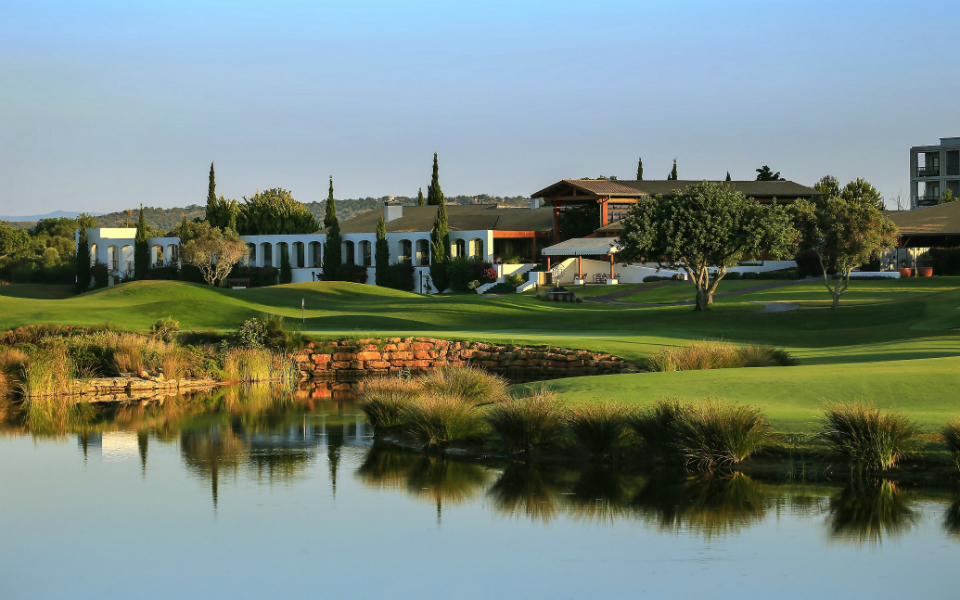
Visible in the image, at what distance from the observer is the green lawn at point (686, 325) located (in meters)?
16.9

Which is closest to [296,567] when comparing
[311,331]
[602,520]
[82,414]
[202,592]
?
[202,592]

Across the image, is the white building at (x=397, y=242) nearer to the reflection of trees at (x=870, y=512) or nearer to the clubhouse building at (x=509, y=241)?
the clubhouse building at (x=509, y=241)

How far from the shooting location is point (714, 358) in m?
22.5

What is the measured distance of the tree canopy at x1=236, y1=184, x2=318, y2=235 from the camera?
287ft

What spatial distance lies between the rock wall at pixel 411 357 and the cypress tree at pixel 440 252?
136ft

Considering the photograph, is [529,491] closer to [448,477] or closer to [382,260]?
[448,477]

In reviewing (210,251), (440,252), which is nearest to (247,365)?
(440,252)

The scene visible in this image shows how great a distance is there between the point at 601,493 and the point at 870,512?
320cm

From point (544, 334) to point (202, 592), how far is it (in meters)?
22.4

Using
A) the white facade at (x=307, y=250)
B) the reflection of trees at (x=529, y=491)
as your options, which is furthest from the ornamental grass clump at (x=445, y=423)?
the white facade at (x=307, y=250)

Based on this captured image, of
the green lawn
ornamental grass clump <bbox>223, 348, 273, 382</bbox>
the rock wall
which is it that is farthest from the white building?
ornamental grass clump <bbox>223, 348, 273, 382</bbox>

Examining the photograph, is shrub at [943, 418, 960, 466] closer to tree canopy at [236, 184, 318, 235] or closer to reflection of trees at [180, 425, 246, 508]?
reflection of trees at [180, 425, 246, 508]

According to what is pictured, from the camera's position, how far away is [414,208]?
293 ft

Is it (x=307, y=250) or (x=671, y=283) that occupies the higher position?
(x=307, y=250)
